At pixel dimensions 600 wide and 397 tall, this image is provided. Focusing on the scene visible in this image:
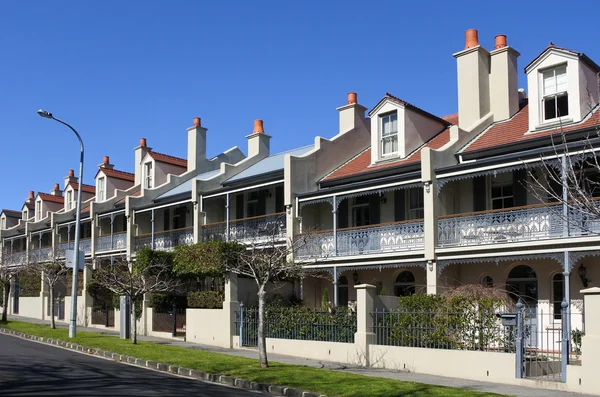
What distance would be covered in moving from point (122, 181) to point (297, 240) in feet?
62.2

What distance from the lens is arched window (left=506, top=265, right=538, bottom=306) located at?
21.0 meters

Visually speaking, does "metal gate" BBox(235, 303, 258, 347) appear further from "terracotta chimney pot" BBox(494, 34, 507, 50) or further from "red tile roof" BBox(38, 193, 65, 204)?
"red tile roof" BBox(38, 193, 65, 204)

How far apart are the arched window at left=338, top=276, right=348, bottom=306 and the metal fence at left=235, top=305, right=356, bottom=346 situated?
15.6ft

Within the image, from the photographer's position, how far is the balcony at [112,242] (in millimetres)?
35469

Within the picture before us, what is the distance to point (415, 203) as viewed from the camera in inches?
950

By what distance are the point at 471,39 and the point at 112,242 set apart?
2061 centimetres

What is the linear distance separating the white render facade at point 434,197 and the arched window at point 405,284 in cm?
6

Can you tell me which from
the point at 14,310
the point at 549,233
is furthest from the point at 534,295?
the point at 14,310

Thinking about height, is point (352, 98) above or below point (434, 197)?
above

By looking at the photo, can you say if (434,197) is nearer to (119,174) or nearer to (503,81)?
(503,81)

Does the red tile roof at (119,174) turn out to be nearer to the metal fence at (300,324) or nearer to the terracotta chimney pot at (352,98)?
the terracotta chimney pot at (352,98)

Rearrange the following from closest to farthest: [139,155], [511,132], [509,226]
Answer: [509,226] → [511,132] → [139,155]

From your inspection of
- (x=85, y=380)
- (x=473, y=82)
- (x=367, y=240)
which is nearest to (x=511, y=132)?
(x=473, y=82)

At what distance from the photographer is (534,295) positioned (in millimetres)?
20938
